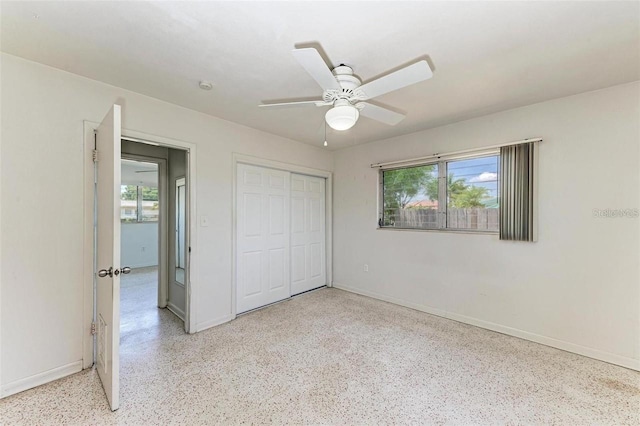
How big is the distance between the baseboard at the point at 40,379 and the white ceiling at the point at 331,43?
236cm

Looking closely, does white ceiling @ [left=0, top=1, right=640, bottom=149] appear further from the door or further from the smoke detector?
the door

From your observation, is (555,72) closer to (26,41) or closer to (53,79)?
→ (26,41)

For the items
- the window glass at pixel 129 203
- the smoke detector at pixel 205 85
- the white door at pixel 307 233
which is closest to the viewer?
the smoke detector at pixel 205 85

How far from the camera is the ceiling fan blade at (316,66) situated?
1399mm

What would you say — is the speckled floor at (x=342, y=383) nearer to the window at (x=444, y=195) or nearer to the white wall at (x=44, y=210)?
the white wall at (x=44, y=210)

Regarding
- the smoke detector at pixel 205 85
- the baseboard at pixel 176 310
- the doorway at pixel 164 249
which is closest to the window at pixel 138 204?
the doorway at pixel 164 249

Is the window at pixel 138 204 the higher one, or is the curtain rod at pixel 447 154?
the curtain rod at pixel 447 154

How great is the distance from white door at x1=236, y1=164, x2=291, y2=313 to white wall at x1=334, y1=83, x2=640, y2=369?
1.93m

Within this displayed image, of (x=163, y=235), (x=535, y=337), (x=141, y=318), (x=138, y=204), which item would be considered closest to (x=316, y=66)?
(x=163, y=235)

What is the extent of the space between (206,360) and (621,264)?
3.74m

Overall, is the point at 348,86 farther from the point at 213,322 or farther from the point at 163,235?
the point at 163,235

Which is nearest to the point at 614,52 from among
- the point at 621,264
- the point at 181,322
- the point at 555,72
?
the point at 555,72

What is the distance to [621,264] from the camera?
229 cm

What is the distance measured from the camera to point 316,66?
154 centimetres
